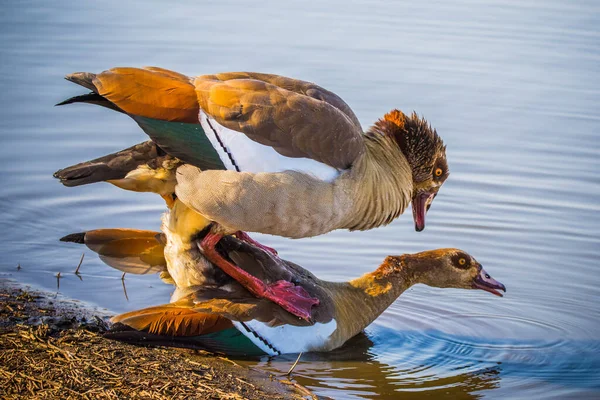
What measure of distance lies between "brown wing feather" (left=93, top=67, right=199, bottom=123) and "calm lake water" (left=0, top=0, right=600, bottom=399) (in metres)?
1.69

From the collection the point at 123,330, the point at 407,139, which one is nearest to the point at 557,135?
the point at 407,139

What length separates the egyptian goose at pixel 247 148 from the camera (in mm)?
6625

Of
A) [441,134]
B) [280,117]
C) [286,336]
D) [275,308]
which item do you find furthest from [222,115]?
[441,134]

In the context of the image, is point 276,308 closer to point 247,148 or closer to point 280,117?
point 247,148

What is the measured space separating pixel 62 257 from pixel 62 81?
4180 mm

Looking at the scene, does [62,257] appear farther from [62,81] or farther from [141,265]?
[62,81]

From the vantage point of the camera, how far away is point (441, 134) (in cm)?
1102

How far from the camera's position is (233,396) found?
19.0 feet

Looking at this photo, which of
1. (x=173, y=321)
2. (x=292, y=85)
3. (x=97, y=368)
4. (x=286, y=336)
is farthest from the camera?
(x=292, y=85)

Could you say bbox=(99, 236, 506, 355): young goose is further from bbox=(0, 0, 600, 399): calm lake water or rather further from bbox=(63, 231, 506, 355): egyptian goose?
bbox=(0, 0, 600, 399): calm lake water

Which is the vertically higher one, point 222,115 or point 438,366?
point 222,115

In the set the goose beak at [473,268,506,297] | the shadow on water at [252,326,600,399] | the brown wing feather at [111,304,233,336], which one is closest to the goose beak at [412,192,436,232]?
the goose beak at [473,268,506,297]

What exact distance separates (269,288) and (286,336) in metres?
0.37

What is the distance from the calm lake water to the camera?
23.9ft
